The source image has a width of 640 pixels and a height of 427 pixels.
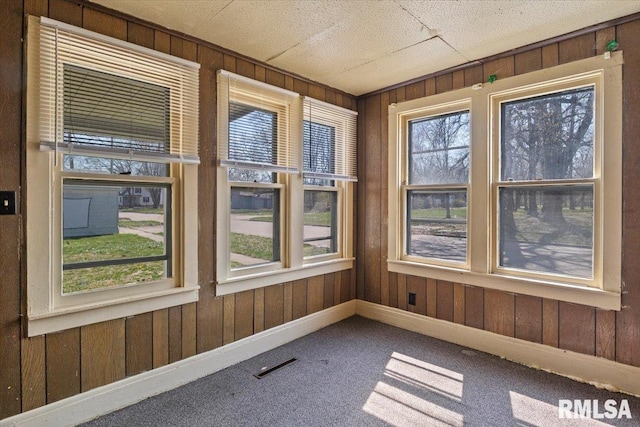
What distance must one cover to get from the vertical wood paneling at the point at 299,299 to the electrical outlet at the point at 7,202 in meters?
2.04

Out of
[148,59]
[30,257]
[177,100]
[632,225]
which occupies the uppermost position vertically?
[148,59]

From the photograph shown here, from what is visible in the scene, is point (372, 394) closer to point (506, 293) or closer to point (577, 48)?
point (506, 293)

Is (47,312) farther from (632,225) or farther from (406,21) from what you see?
(632,225)

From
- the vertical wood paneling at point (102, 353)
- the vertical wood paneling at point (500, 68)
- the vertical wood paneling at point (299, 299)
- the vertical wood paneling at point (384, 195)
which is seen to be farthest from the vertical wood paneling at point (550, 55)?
the vertical wood paneling at point (102, 353)

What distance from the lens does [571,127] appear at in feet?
7.93

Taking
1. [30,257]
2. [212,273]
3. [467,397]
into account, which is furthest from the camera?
[212,273]

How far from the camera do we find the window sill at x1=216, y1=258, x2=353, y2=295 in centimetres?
256

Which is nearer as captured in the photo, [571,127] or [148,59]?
[148,59]

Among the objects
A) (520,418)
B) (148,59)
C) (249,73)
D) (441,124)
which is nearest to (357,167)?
(441,124)

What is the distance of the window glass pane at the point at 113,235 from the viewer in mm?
1938

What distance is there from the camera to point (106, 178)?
2.01m

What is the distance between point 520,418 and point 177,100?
2.93 m

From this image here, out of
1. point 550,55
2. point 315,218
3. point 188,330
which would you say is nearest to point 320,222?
point 315,218

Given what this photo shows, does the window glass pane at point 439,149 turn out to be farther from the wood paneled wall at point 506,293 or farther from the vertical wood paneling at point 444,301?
Answer: the vertical wood paneling at point 444,301
